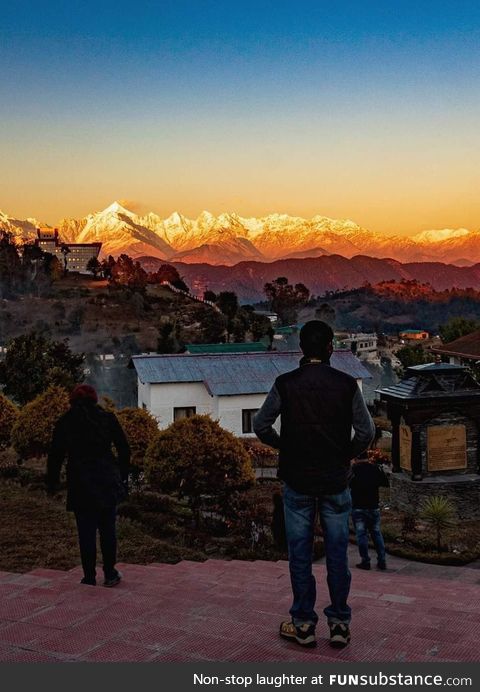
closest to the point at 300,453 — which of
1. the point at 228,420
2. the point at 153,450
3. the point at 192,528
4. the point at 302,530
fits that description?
the point at 302,530

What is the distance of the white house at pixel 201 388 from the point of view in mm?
27938

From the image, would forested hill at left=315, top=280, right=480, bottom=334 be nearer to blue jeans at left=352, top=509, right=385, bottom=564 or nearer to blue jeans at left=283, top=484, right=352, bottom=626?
blue jeans at left=352, top=509, right=385, bottom=564

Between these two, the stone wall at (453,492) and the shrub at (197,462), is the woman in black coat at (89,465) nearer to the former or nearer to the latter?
the shrub at (197,462)

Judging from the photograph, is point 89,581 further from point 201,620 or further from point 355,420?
point 355,420

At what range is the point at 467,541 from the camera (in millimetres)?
13164

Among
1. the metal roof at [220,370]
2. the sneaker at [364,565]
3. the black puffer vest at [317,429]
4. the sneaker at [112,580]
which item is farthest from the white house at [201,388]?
the black puffer vest at [317,429]

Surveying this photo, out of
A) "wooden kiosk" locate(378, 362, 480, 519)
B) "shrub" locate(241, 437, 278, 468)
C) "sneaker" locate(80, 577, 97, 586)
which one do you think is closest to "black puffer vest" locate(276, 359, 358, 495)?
"sneaker" locate(80, 577, 97, 586)

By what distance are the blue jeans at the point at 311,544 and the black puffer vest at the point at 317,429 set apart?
10 cm

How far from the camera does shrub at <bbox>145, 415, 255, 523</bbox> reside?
42.8ft

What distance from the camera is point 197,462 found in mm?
13016

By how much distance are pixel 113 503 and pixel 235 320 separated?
202 feet

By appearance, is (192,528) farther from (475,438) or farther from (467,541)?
(475,438)

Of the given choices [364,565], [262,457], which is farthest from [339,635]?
[262,457]

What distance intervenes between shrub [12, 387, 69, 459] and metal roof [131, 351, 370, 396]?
10.3 meters
